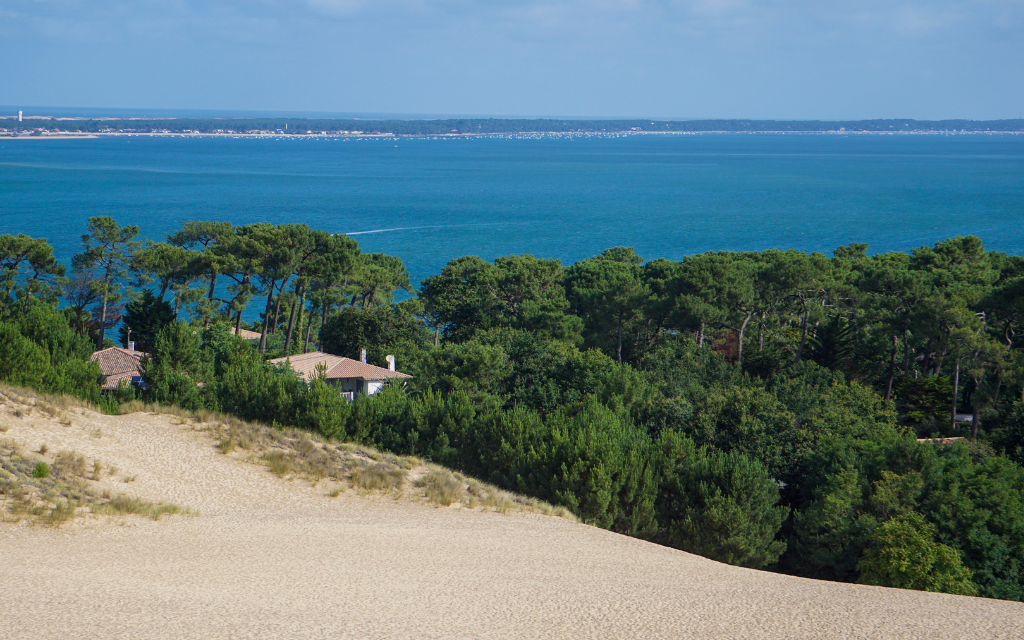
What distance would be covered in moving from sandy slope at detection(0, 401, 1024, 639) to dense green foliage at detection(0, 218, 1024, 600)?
351 cm

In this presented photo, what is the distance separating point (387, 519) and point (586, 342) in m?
25.3

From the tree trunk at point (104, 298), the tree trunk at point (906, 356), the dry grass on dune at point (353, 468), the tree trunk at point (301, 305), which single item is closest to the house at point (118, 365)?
the tree trunk at point (104, 298)

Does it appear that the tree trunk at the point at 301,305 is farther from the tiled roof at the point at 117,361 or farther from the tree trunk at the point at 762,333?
the tree trunk at the point at 762,333

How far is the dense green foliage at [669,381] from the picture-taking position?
18.6 m

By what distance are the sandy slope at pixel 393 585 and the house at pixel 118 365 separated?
14378 mm

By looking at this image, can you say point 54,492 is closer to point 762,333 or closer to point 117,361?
point 117,361

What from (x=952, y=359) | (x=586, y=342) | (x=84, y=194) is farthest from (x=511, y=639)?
(x=84, y=194)

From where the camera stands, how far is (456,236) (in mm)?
97062

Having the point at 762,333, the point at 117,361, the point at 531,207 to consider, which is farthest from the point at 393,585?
the point at 531,207

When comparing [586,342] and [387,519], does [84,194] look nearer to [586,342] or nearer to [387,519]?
[586,342]

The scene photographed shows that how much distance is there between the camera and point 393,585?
39.1 feet

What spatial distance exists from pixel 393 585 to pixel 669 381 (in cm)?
1849

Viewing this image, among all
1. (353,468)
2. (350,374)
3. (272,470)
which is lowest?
(350,374)

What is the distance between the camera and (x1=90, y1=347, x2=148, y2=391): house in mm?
30984
